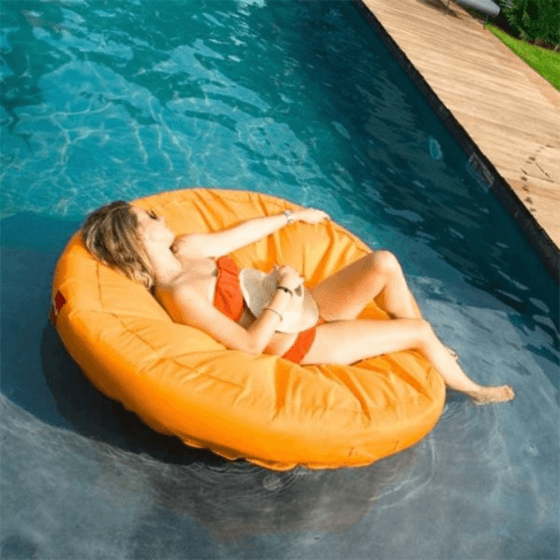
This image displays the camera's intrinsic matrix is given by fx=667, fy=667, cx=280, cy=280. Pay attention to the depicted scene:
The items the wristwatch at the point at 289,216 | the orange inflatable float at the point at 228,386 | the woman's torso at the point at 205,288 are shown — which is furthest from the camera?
the wristwatch at the point at 289,216

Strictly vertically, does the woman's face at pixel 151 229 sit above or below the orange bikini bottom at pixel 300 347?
above

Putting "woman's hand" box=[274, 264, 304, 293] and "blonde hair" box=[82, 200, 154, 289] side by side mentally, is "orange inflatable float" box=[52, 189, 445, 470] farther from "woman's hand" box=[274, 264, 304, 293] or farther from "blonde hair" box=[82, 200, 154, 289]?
"woman's hand" box=[274, 264, 304, 293]

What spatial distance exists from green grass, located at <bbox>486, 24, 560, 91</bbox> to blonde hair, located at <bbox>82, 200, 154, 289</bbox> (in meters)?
8.21

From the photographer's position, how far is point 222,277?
10.5ft

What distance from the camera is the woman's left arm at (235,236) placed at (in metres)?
3.37

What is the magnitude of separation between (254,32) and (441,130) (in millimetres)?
2842

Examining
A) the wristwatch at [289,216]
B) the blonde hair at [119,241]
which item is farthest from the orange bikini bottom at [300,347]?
the wristwatch at [289,216]

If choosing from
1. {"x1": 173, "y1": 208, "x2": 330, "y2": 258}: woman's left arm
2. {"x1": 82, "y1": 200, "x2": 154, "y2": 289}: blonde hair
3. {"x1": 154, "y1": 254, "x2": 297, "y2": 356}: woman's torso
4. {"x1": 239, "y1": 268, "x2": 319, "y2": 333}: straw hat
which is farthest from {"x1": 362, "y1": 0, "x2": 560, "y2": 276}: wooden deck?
{"x1": 82, "y1": 200, "x2": 154, "y2": 289}: blonde hair

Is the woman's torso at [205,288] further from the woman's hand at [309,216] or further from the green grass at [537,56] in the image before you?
the green grass at [537,56]

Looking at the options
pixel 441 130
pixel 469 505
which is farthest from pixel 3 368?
pixel 441 130

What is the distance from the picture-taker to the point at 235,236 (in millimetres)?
3607

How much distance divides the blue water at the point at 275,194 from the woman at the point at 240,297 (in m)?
0.62

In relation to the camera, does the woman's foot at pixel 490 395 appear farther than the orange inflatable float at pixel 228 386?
Yes

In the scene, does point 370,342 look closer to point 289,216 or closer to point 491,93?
point 289,216
